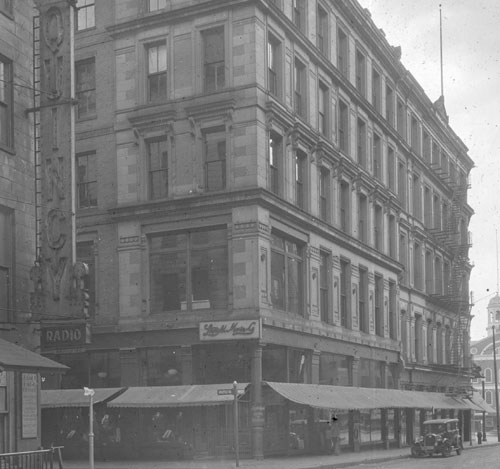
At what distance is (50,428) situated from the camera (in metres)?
38.1

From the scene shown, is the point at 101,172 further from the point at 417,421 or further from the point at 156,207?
the point at 417,421

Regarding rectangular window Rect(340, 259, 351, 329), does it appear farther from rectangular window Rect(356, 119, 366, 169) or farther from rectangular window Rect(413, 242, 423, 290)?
rectangular window Rect(413, 242, 423, 290)

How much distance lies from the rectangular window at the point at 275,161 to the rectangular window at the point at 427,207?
1063 inches

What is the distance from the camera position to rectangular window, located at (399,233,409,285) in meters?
56.5

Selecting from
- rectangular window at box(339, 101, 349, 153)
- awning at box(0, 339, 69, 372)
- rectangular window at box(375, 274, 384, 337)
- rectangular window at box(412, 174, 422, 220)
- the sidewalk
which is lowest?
the sidewalk

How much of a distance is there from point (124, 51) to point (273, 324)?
12.6 meters

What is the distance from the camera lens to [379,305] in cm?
5047

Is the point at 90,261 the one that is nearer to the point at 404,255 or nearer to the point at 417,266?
the point at 404,255

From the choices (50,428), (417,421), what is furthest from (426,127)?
(50,428)

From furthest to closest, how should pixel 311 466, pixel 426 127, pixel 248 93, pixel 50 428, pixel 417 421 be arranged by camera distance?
pixel 426 127 → pixel 417 421 → pixel 50 428 → pixel 248 93 → pixel 311 466

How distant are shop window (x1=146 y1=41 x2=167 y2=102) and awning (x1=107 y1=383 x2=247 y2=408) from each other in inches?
446

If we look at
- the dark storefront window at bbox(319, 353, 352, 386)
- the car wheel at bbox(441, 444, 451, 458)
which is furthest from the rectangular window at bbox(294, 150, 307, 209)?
the car wheel at bbox(441, 444, 451, 458)

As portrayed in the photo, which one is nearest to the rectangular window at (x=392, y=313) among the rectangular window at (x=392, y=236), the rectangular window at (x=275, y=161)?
the rectangular window at (x=392, y=236)

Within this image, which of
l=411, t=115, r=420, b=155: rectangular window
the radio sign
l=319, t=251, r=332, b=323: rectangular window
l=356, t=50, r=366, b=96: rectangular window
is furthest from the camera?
l=411, t=115, r=420, b=155: rectangular window
